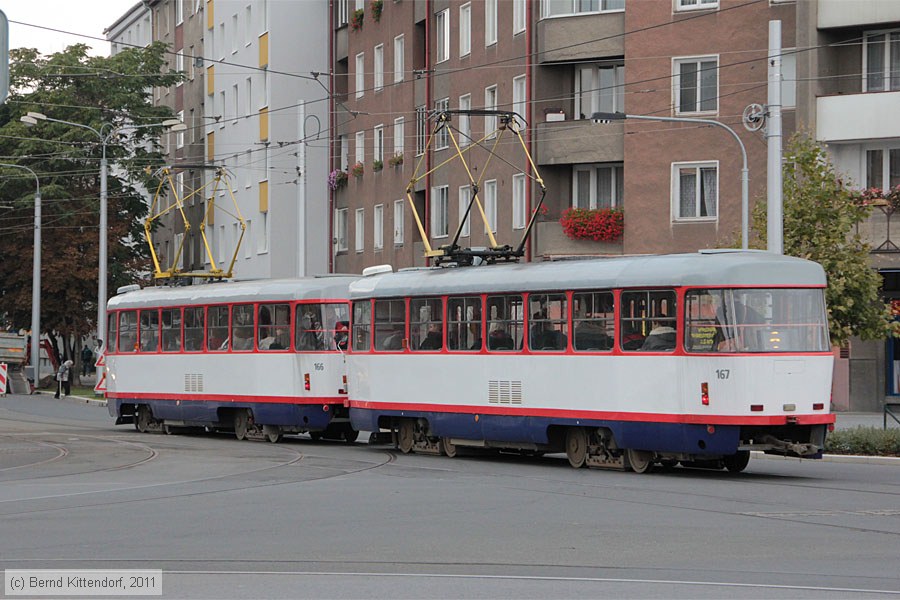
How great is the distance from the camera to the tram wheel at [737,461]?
21.2 metres

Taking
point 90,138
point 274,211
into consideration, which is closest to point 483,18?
point 274,211

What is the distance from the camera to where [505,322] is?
2366 centimetres

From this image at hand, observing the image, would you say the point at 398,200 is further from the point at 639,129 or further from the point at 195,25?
the point at 195,25

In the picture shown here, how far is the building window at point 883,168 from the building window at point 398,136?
1842cm

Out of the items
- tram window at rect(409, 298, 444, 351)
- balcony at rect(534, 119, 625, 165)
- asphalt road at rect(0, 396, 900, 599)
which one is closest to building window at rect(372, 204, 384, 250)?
balcony at rect(534, 119, 625, 165)

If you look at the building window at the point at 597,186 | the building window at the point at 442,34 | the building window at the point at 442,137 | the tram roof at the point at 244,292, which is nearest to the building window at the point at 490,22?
the building window at the point at 442,34

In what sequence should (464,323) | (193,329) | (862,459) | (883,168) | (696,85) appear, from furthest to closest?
1. (696,85)
2. (883,168)
3. (193,329)
4. (464,323)
5. (862,459)

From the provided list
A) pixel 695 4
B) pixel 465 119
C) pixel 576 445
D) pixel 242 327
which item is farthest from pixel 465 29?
pixel 576 445

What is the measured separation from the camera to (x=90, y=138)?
66.4m

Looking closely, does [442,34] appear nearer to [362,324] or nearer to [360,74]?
[360,74]

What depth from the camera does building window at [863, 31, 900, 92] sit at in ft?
130

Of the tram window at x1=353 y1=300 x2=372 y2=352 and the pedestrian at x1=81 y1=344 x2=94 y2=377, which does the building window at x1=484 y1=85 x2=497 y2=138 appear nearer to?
the tram window at x1=353 y1=300 x2=372 y2=352

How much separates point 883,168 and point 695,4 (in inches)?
250

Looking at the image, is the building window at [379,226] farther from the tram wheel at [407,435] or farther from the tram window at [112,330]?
the tram wheel at [407,435]
